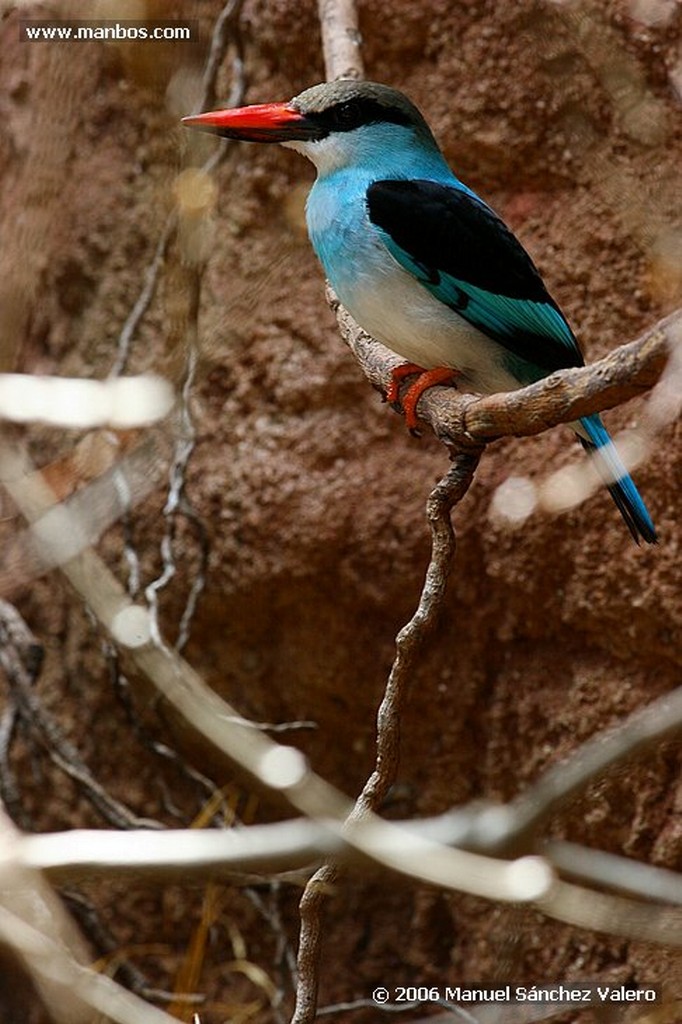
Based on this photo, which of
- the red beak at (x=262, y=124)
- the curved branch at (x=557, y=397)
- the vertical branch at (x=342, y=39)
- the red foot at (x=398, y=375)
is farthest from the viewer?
the vertical branch at (x=342, y=39)

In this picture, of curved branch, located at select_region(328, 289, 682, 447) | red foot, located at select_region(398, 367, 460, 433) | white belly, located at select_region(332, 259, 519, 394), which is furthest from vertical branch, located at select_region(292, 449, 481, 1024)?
white belly, located at select_region(332, 259, 519, 394)

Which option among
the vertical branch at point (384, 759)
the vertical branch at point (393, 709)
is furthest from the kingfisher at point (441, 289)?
the vertical branch at point (384, 759)

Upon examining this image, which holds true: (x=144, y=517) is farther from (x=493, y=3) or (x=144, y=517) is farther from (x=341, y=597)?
(x=493, y=3)

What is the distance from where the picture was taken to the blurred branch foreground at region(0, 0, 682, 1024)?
133cm

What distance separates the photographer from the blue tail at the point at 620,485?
2984mm

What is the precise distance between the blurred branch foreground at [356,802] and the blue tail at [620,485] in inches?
3.8

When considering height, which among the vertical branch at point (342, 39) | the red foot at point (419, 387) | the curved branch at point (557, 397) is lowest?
the curved branch at point (557, 397)

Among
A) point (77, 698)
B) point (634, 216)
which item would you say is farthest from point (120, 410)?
point (77, 698)

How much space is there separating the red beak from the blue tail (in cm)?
97

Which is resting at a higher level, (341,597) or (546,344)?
(546,344)

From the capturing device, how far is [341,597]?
3891 millimetres

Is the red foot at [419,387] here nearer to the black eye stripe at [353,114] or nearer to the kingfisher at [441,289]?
the kingfisher at [441,289]

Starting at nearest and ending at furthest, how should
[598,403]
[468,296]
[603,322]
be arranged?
[598,403] < [468,296] < [603,322]

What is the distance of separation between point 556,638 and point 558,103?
4.55 ft
